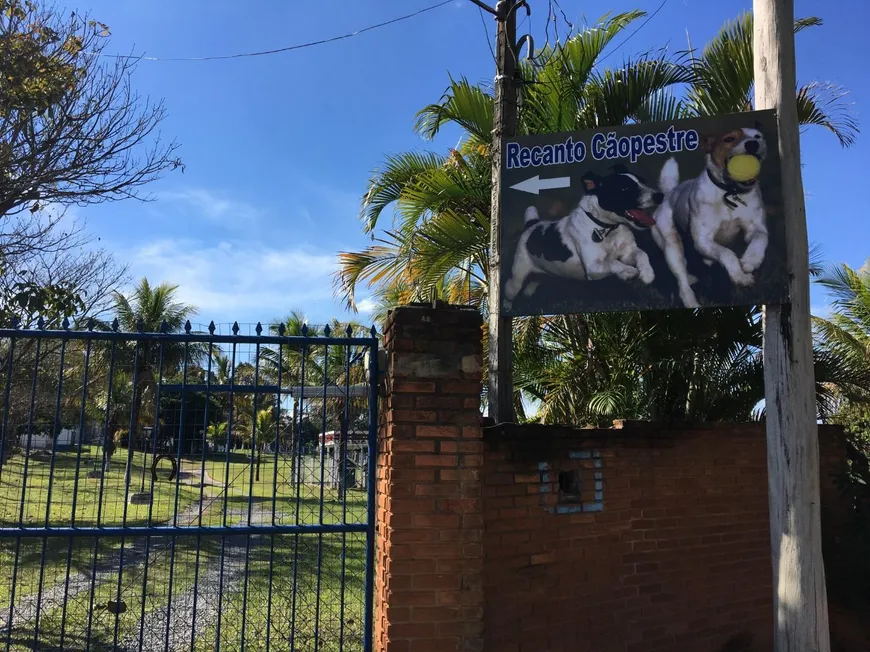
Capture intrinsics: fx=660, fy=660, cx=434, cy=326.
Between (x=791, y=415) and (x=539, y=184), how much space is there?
2.12 meters

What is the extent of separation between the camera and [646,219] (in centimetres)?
428

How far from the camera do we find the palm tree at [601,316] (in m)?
5.81

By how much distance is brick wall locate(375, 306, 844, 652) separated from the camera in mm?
3426

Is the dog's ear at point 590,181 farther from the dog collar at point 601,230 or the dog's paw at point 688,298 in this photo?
the dog's paw at point 688,298

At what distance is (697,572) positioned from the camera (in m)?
4.88

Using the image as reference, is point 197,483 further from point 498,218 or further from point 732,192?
point 732,192

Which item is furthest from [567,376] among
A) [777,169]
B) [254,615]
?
[254,615]

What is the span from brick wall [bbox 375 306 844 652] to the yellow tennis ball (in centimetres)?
183

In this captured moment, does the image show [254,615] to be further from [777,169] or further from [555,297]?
[777,169]

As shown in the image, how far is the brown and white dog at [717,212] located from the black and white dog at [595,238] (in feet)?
0.41

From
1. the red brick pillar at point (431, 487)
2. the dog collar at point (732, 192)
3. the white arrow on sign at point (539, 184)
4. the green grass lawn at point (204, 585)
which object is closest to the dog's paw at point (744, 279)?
the dog collar at point (732, 192)

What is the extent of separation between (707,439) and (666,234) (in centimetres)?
179

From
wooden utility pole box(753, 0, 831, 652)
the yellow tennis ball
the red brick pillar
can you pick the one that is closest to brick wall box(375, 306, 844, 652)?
the red brick pillar

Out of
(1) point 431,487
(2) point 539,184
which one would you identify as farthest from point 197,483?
(2) point 539,184
